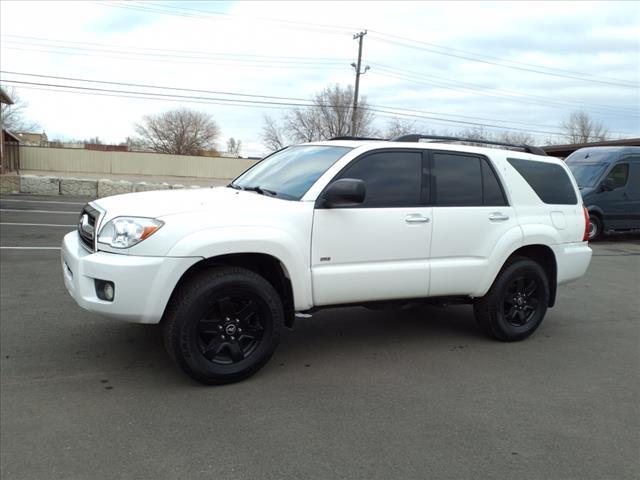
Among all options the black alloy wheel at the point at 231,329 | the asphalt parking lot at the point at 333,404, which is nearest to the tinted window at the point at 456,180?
the asphalt parking lot at the point at 333,404

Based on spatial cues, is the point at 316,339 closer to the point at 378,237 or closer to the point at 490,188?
the point at 378,237

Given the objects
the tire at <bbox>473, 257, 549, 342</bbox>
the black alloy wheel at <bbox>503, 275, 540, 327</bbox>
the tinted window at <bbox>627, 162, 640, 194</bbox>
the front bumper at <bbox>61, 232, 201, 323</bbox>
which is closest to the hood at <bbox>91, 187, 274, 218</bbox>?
the front bumper at <bbox>61, 232, 201, 323</bbox>

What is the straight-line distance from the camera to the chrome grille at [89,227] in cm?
399

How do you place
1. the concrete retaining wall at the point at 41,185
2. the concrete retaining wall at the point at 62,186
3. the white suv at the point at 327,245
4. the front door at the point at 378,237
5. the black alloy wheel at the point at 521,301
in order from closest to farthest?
the white suv at the point at 327,245 → the front door at the point at 378,237 → the black alloy wheel at the point at 521,301 → the concrete retaining wall at the point at 62,186 → the concrete retaining wall at the point at 41,185

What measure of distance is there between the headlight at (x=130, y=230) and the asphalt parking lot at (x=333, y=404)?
109 cm

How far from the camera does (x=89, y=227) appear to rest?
415cm

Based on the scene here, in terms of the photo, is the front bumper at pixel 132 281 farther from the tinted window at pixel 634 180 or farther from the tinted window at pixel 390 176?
the tinted window at pixel 634 180

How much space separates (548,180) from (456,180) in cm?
128

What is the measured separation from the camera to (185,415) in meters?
3.58

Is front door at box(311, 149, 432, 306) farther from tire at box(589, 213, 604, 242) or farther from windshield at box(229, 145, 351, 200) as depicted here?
tire at box(589, 213, 604, 242)

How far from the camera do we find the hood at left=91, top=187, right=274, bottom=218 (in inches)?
152

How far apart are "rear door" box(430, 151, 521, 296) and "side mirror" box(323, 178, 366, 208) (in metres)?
0.96

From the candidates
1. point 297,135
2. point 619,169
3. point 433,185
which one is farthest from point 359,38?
point 433,185

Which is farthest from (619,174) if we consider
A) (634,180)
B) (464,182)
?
(464,182)
